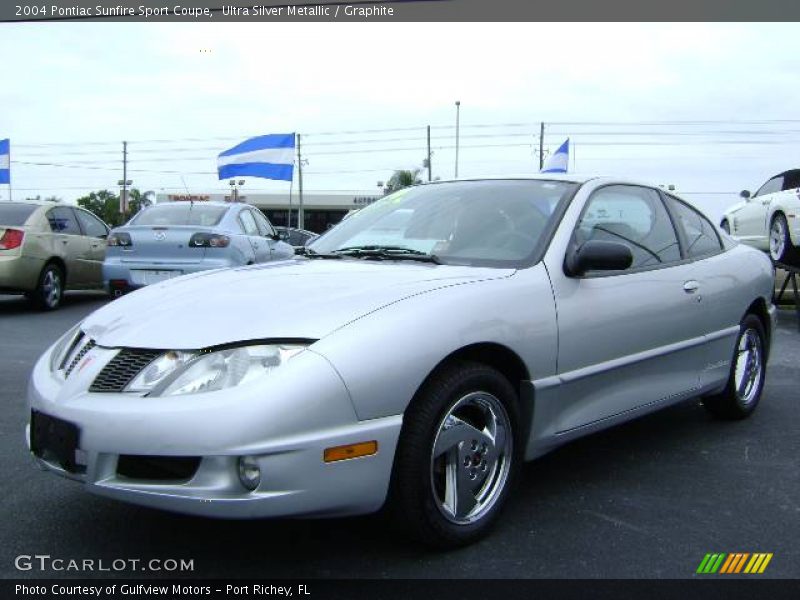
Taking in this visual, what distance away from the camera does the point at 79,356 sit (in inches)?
119

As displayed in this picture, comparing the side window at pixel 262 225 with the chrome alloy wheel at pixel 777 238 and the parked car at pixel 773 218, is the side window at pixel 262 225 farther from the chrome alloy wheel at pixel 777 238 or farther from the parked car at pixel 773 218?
the chrome alloy wheel at pixel 777 238

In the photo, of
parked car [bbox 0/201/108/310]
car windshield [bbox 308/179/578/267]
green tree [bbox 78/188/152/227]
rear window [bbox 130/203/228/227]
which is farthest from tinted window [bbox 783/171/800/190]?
green tree [bbox 78/188/152/227]

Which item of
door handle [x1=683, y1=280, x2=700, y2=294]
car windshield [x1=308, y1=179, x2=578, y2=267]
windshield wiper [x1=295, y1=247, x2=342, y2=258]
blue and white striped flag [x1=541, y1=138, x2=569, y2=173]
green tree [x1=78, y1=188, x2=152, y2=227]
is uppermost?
blue and white striped flag [x1=541, y1=138, x2=569, y2=173]

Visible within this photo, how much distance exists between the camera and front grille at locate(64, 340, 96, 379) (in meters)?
2.98

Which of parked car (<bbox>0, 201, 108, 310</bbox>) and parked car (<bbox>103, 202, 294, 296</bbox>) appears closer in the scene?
parked car (<bbox>103, 202, 294, 296</bbox>)

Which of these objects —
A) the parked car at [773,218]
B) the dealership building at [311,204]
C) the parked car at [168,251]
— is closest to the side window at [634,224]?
the parked car at [773,218]

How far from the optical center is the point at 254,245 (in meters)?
10.1

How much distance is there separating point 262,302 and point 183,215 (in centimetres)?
749

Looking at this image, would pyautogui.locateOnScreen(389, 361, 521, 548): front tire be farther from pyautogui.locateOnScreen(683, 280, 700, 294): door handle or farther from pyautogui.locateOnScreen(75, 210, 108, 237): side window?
pyautogui.locateOnScreen(75, 210, 108, 237): side window

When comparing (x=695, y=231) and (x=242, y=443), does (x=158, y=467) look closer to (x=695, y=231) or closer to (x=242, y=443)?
(x=242, y=443)

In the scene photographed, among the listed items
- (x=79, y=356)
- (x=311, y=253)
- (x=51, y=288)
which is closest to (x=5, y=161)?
(x=51, y=288)

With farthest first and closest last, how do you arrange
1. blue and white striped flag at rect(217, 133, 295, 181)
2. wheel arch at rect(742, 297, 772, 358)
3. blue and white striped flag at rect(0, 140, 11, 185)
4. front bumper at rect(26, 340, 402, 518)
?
blue and white striped flag at rect(0, 140, 11, 185) < blue and white striped flag at rect(217, 133, 295, 181) < wheel arch at rect(742, 297, 772, 358) < front bumper at rect(26, 340, 402, 518)

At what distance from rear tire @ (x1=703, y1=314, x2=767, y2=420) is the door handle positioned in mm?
702

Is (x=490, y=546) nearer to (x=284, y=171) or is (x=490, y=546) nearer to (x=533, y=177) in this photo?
(x=533, y=177)
